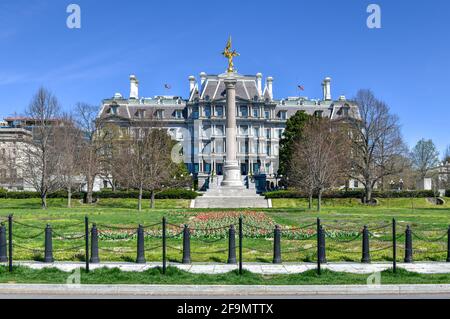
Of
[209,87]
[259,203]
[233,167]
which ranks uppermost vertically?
[209,87]

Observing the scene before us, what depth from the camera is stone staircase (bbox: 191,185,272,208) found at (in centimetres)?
4597

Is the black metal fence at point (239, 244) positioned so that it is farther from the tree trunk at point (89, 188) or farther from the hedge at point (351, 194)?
the hedge at point (351, 194)

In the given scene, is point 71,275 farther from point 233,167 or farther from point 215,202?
point 233,167

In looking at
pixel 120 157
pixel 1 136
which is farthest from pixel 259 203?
pixel 1 136

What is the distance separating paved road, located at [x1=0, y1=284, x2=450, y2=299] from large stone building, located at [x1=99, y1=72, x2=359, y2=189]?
73709 millimetres

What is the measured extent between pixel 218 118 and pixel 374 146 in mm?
39378

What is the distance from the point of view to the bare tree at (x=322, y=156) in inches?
1610

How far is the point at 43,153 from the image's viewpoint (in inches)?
1741

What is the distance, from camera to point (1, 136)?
288 ft

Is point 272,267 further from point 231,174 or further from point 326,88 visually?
point 326,88

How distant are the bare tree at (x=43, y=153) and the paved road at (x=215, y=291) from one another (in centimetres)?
3376

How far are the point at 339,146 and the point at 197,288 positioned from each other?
44.3 metres
